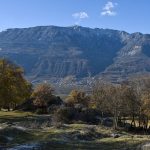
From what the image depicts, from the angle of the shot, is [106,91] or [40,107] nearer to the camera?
[106,91]

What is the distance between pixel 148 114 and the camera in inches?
3974

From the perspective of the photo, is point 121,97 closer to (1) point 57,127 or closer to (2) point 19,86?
(2) point 19,86

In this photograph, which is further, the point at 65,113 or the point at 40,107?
the point at 40,107

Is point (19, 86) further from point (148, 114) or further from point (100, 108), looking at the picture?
point (148, 114)

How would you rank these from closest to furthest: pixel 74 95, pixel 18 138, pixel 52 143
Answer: pixel 52 143
pixel 18 138
pixel 74 95

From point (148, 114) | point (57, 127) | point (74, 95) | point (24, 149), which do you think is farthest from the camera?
point (74, 95)

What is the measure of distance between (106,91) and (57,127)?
4737 centimetres

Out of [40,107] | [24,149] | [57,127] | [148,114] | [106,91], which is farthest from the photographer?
[40,107]

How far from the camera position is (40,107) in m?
134

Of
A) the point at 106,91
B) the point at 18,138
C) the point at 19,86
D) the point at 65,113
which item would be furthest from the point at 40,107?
the point at 18,138

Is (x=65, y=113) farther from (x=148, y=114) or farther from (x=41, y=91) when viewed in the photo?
(x=41, y=91)

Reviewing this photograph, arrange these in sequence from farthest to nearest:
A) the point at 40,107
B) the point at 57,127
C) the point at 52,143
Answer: the point at 40,107, the point at 57,127, the point at 52,143

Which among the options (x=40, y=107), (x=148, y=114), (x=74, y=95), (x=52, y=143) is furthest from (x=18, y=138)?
(x=74, y=95)

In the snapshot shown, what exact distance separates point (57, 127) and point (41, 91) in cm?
7476
